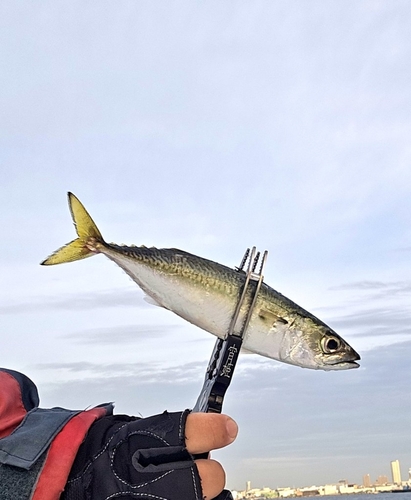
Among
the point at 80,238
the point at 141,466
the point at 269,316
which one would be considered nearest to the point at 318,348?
the point at 269,316

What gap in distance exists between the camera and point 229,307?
267cm

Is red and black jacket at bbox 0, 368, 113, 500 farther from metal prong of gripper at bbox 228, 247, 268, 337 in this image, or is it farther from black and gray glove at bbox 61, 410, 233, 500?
metal prong of gripper at bbox 228, 247, 268, 337

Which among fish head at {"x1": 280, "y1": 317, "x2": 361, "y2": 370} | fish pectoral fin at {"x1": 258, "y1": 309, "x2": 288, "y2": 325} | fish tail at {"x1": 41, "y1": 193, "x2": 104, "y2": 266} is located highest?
fish tail at {"x1": 41, "y1": 193, "x2": 104, "y2": 266}

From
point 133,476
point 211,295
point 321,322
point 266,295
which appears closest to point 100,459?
point 133,476

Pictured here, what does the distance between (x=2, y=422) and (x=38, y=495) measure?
1.31ft

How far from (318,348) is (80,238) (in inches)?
52.7

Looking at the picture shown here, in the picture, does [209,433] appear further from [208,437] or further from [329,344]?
[329,344]

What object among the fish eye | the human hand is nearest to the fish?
the fish eye

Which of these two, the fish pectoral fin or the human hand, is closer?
the human hand

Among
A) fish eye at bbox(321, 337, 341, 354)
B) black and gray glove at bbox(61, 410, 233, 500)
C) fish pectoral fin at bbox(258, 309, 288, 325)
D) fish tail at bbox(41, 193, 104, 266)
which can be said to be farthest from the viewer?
fish tail at bbox(41, 193, 104, 266)

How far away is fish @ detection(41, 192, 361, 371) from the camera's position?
2.66 metres

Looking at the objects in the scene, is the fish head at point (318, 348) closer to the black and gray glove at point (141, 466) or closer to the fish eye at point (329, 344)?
the fish eye at point (329, 344)

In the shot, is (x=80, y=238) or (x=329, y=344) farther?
(x=80, y=238)

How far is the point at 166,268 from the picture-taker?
9.37 ft
